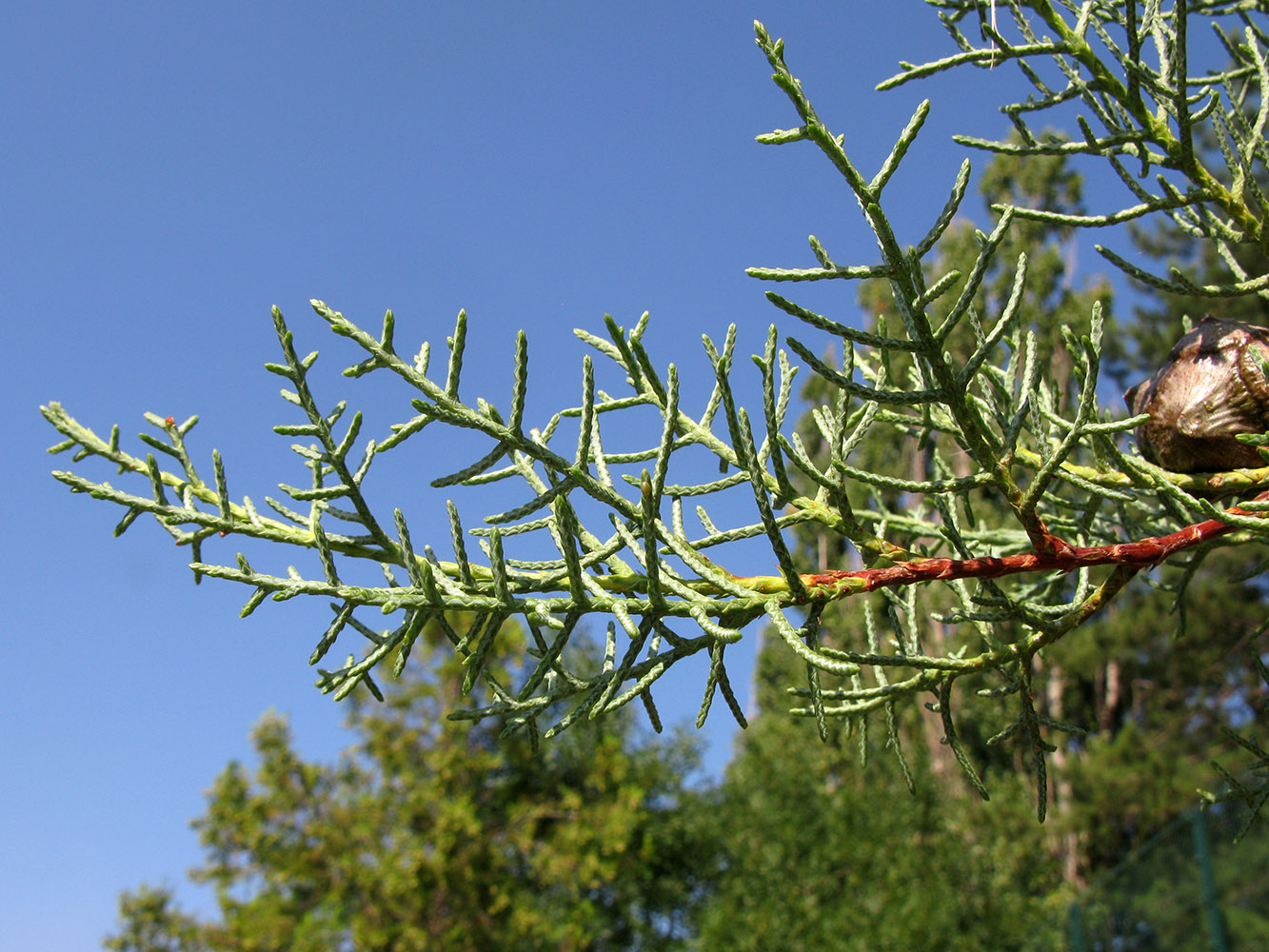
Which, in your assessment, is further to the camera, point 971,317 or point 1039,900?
point 1039,900

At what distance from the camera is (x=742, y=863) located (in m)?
17.2

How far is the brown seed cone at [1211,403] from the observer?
1731 millimetres

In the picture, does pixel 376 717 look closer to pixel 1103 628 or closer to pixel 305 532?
pixel 305 532

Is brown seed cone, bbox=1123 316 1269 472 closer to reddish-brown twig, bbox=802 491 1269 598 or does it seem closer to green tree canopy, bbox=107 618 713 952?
reddish-brown twig, bbox=802 491 1269 598

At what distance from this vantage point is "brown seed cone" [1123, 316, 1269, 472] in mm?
1731

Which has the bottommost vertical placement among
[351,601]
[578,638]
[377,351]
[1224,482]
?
[1224,482]

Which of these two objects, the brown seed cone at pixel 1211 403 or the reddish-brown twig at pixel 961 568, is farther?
the brown seed cone at pixel 1211 403

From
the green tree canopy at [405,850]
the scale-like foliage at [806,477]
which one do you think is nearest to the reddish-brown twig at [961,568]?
the scale-like foliage at [806,477]

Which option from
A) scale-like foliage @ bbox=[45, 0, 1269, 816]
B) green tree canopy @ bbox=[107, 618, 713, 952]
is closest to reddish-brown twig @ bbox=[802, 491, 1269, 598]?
scale-like foliage @ bbox=[45, 0, 1269, 816]

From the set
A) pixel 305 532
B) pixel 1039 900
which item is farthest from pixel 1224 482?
pixel 1039 900

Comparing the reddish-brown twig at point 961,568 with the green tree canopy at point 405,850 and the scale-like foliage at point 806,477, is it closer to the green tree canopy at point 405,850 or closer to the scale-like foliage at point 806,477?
the scale-like foliage at point 806,477

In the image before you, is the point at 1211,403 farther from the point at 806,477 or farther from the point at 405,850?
the point at 405,850

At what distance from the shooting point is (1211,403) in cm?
175

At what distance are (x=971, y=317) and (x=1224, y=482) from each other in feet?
2.06
